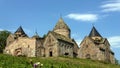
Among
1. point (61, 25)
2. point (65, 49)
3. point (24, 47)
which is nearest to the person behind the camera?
point (24, 47)

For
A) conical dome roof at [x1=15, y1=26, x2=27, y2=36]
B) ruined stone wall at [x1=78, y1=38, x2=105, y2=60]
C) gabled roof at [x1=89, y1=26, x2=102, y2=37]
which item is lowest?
ruined stone wall at [x1=78, y1=38, x2=105, y2=60]

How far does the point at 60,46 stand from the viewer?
64688mm

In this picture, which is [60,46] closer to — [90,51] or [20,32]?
[90,51]

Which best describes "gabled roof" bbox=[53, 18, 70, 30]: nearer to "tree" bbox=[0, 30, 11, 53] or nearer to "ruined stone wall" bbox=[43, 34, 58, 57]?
"ruined stone wall" bbox=[43, 34, 58, 57]

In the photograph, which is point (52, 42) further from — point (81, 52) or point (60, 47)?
point (81, 52)

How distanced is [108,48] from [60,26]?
13305mm

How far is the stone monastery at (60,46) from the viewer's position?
6488cm

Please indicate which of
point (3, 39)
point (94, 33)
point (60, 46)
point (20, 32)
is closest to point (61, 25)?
point (94, 33)

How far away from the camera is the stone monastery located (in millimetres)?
64875

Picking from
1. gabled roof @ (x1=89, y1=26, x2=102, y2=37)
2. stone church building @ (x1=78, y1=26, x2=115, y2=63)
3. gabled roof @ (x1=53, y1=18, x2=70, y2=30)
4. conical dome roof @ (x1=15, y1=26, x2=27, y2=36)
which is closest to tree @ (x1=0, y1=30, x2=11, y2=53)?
conical dome roof @ (x1=15, y1=26, x2=27, y2=36)

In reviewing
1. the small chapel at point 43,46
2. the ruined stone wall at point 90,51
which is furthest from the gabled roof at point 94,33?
the small chapel at point 43,46

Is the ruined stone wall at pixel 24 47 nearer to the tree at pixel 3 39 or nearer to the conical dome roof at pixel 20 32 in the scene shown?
the conical dome roof at pixel 20 32

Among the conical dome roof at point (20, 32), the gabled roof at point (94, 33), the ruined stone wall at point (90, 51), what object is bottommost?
the ruined stone wall at point (90, 51)

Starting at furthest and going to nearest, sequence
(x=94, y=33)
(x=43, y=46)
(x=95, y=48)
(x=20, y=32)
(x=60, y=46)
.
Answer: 1. (x=20, y=32)
2. (x=94, y=33)
3. (x=95, y=48)
4. (x=43, y=46)
5. (x=60, y=46)
